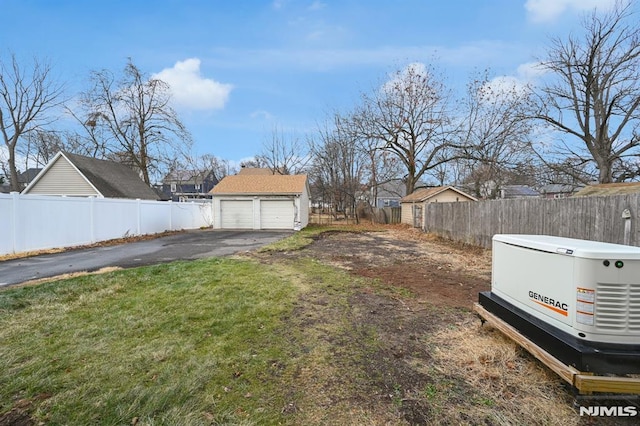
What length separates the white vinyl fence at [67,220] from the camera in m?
8.97

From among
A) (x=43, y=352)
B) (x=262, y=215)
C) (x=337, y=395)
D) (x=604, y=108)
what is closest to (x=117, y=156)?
(x=262, y=215)

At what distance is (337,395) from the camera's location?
7.90 feet

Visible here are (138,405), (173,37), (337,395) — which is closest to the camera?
(138,405)

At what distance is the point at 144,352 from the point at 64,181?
2001 centimetres

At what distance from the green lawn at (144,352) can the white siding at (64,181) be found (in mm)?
15260

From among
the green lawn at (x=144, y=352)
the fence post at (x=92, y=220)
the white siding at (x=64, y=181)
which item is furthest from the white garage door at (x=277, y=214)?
the green lawn at (x=144, y=352)

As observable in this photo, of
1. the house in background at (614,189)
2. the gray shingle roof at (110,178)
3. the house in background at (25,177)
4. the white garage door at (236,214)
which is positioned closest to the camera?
the house in background at (614,189)

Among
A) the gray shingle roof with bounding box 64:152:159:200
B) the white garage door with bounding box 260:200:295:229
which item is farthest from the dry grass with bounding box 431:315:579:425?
the gray shingle roof with bounding box 64:152:159:200

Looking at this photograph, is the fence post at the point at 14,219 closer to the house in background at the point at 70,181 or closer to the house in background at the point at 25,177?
the house in background at the point at 70,181

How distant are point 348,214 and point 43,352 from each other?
1003 inches

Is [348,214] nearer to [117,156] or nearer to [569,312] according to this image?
[117,156]

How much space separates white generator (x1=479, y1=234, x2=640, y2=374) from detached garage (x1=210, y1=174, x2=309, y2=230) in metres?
16.8
